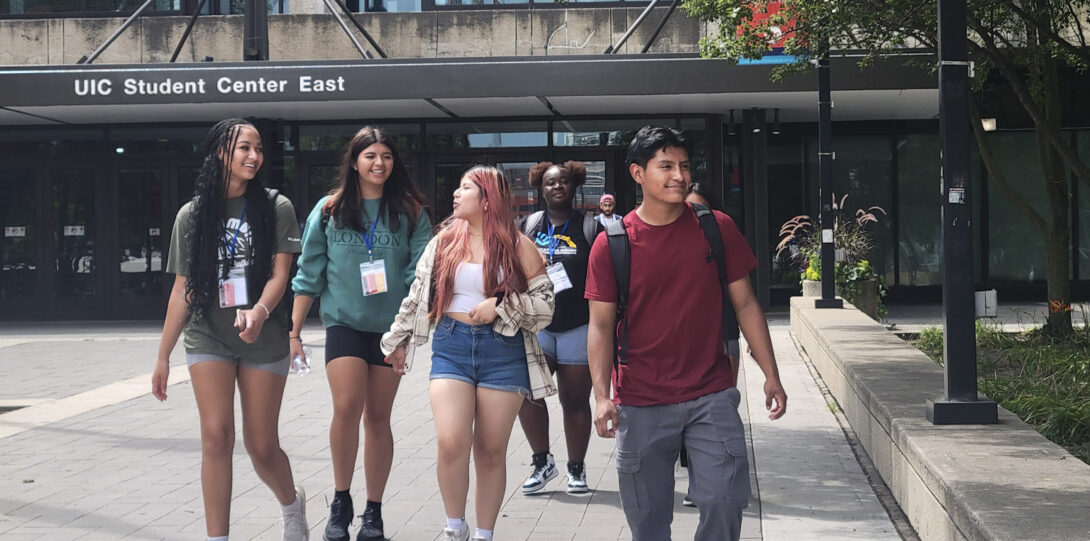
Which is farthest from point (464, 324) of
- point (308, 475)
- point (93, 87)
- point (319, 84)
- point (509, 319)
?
point (93, 87)

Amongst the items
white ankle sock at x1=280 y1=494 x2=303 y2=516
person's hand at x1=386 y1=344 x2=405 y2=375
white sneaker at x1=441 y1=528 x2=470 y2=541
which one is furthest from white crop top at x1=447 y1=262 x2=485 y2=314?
white ankle sock at x1=280 y1=494 x2=303 y2=516

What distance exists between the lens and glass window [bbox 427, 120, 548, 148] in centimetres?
2016

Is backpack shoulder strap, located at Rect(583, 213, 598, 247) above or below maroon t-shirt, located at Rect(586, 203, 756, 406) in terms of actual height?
above

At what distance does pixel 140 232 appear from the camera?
68.3ft

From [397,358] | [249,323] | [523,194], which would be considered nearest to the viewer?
[249,323]

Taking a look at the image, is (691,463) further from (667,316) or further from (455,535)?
(455,535)

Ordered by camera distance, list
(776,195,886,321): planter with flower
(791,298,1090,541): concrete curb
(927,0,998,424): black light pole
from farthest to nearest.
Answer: (776,195,886,321): planter with flower < (927,0,998,424): black light pole < (791,298,1090,541): concrete curb

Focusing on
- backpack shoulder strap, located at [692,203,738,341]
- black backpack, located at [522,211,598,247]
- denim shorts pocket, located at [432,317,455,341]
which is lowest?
denim shorts pocket, located at [432,317,455,341]

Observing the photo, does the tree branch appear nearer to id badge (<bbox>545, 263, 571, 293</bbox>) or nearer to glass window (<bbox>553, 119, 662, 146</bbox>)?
id badge (<bbox>545, 263, 571, 293</bbox>)

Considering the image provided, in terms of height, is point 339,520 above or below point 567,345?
below

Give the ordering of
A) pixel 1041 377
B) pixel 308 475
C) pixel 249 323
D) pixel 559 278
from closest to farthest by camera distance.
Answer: pixel 249 323 → pixel 559 278 → pixel 308 475 → pixel 1041 377

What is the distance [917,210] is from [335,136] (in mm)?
10003

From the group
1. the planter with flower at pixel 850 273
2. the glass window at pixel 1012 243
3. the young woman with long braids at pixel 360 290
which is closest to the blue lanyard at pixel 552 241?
the young woman with long braids at pixel 360 290

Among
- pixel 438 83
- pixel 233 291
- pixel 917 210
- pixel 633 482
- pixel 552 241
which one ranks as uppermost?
pixel 438 83
